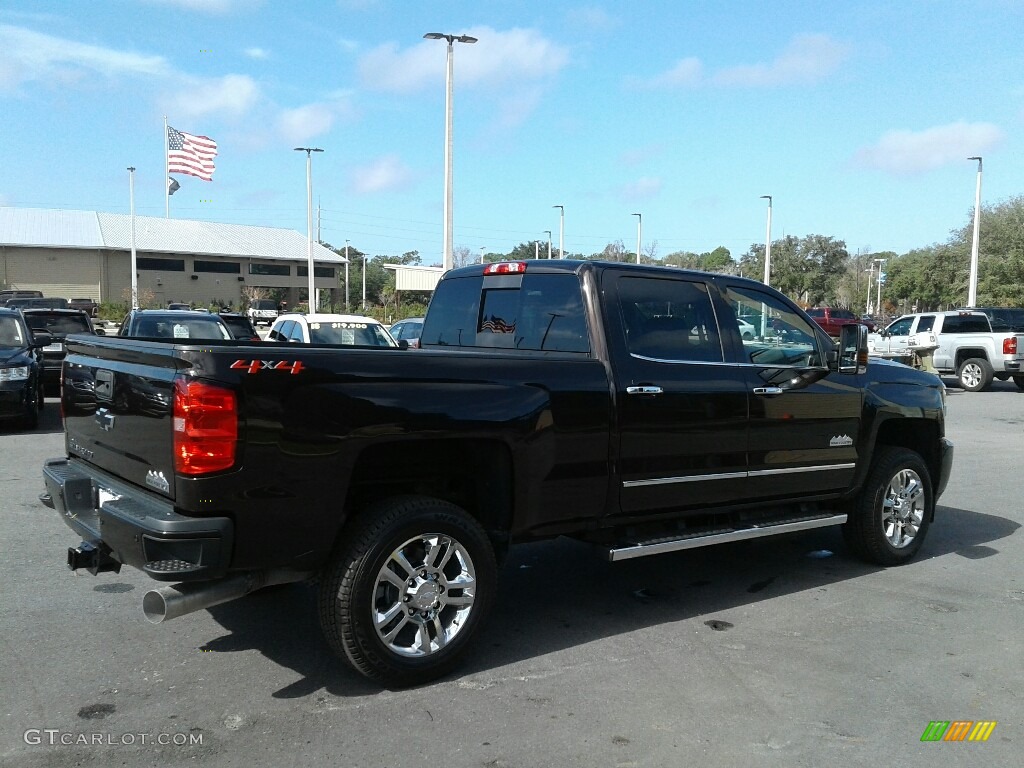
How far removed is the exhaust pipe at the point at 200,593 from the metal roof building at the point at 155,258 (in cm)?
5897

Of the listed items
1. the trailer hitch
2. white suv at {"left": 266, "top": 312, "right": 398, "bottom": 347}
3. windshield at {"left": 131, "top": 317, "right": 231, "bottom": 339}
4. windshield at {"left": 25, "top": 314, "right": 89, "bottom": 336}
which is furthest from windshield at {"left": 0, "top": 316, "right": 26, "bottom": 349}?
the trailer hitch

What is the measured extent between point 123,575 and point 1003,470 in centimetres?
938

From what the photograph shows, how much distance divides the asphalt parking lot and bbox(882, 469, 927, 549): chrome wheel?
0.24m

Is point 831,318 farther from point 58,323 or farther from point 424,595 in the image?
point 424,595

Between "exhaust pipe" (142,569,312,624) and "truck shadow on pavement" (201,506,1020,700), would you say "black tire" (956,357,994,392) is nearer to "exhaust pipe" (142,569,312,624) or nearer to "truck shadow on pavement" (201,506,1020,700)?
"truck shadow on pavement" (201,506,1020,700)

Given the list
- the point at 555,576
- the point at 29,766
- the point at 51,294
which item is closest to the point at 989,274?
the point at 555,576

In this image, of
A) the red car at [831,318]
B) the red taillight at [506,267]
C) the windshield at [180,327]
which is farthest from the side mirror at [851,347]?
the red car at [831,318]

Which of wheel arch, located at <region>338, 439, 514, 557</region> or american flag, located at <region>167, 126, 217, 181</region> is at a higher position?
american flag, located at <region>167, 126, 217, 181</region>

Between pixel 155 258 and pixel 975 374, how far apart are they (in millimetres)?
54642

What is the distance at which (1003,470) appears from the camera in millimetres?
10297

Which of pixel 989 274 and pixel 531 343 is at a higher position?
pixel 989 274

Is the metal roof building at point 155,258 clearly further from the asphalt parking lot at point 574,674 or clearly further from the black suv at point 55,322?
the asphalt parking lot at point 574,674

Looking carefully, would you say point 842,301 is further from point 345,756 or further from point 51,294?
point 345,756

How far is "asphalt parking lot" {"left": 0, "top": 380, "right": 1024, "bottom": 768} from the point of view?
140 inches
